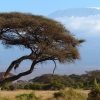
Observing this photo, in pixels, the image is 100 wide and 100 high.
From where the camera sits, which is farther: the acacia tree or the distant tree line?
the distant tree line

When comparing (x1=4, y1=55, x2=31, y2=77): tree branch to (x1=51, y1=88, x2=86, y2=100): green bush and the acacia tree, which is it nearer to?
the acacia tree

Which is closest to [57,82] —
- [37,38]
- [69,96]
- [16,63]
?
[16,63]

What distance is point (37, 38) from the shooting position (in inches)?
1179

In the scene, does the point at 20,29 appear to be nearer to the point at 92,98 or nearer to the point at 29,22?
the point at 29,22

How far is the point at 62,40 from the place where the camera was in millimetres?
29734

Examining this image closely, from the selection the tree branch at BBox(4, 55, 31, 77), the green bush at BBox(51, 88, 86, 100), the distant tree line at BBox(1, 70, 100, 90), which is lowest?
the distant tree line at BBox(1, 70, 100, 90)

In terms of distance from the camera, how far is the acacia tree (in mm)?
28969

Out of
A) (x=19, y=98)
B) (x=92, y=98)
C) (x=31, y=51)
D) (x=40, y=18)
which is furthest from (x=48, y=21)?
(x=92, y=98)

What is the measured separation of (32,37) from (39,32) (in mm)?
632

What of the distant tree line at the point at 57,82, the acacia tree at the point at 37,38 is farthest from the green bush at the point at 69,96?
the distant tree line at the point at 57,82

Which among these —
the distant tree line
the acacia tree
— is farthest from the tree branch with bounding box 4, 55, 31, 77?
the distant tree line

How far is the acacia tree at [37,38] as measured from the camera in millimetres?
28969

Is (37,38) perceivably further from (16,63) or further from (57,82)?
(57,82)

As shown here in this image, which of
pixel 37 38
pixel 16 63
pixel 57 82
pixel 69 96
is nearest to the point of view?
pixel 69 96
